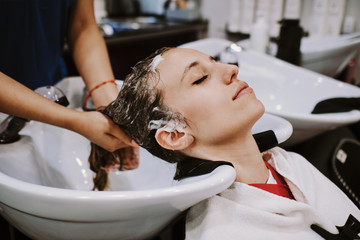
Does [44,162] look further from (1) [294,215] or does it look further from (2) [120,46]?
(2) [120,46]

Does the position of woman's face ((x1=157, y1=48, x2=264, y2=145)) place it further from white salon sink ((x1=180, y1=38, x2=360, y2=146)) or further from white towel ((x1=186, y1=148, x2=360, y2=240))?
white salon sink ((x1=180, y1=38, x2=360, y2=146))

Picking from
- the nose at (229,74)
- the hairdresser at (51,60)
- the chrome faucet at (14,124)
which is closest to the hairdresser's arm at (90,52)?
the hairdresser at (51,60)

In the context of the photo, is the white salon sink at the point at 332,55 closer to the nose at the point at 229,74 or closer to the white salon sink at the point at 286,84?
the white salon sink at the point at 286,84

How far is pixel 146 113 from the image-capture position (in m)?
0.89

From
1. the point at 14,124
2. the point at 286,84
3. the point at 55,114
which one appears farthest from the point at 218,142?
the point at 286,84

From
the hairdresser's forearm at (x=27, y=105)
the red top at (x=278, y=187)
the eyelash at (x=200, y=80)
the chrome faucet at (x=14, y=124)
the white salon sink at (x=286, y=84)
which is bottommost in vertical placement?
the red top at (x=278, y=187)

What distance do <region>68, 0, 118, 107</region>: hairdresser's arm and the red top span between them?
24.8 inches

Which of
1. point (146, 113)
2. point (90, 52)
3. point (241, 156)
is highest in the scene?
point (90, 52)

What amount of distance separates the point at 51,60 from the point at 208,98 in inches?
31.2

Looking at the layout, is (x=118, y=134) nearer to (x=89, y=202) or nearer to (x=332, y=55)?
(x=89, y=202)

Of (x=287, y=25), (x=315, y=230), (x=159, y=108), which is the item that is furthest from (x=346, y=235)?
(x=287, y=25)

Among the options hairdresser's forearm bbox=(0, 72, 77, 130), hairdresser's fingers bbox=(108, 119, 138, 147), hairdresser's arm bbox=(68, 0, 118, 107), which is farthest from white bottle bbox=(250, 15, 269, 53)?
hairdresser's forearm bbox=(0, 72, 77, 130)

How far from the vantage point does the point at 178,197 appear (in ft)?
1.99

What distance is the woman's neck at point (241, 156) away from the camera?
879mm
